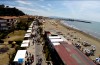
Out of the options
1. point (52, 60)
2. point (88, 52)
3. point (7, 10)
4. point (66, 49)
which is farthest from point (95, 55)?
point (7, 10)

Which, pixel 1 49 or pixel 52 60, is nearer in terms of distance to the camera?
pixel 52 60

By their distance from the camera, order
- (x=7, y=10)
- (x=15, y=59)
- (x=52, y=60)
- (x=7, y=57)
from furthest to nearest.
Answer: (x=7, y=10) → (x=7, y=57) → (x=52, y=60) → (x=15, y=59)

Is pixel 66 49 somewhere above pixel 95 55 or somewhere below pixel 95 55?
above

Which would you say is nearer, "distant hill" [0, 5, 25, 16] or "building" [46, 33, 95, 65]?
"building" [46, 33, 95, 65]

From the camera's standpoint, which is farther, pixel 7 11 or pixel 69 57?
pixel 7 11

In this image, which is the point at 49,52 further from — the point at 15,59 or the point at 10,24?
the point at 10,24

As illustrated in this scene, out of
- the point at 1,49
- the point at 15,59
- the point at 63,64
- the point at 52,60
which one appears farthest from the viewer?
the point at 1,49

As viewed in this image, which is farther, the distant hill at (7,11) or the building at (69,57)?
the distant hill at (7,11)

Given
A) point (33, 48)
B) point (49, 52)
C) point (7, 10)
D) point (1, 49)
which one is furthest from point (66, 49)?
point (7, 10)

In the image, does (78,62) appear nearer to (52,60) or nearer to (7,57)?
(52,60)
